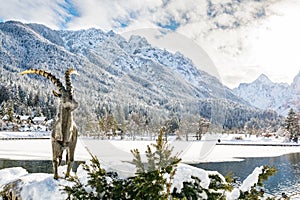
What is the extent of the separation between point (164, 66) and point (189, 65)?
5.02 ft

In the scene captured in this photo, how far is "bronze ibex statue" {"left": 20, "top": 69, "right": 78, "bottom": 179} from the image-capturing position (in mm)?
6109

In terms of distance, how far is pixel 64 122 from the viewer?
641 centimetres

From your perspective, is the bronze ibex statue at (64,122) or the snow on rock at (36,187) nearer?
the snow on rock at (36,187)

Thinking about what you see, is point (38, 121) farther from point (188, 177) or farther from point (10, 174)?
point (188, 177)

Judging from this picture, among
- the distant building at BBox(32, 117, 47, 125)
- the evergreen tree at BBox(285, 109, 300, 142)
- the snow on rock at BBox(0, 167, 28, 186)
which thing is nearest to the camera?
the snow on rock at BBox(0, 167, 28, 186)

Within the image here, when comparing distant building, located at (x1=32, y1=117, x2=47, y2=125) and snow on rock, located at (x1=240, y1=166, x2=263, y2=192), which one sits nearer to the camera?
snow on rock, located at (x1=240, y1=166, x2=263, y2=192)

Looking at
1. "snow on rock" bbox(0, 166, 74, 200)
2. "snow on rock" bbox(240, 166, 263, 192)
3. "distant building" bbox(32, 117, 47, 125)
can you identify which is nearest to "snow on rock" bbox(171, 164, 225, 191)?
"snow on rock" bbox(240, 166, 263, 192)

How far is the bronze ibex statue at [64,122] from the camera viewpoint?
20.0ft

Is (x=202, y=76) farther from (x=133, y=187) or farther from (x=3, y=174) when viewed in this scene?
(x=3, y=174)

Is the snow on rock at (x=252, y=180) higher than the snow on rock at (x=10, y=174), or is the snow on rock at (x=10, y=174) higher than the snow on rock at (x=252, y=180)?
the snow on rock at (x=252, y=180)

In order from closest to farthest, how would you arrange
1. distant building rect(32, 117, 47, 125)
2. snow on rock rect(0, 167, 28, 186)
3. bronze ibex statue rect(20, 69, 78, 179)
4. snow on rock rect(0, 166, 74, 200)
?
snow on rock rect(0, 166, 74, 200)
bronze ibex statue rect(20, 69, 78, 179)
snow on rock rect(0, 167, 28, 186)
distant building rect(32, 117, 47, 125)

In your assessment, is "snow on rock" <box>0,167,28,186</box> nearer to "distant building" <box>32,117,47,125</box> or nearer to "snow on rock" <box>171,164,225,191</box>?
"snow on rock" <box>171,164,225,191</box>

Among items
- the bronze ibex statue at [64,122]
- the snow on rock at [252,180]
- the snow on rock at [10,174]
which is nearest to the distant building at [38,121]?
the snow on rock at [10,174]

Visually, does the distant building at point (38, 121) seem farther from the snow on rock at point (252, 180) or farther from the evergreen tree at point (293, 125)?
the snow on rock at point (252, 180)
